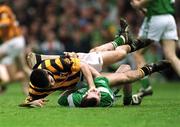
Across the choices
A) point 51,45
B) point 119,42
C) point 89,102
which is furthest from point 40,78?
point 51,45

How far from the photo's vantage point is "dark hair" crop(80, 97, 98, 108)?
931 centimetres

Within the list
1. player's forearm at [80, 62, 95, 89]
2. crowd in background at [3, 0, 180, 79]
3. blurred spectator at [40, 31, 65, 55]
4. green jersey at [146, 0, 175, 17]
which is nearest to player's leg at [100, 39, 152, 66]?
player's forearm at [80, 62, 95, 89]

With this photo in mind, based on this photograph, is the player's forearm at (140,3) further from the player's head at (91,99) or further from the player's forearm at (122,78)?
the player's head at (91,99)

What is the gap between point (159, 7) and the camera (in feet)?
39.3

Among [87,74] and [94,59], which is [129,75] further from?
[87,74]

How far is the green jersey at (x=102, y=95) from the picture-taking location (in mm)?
9516

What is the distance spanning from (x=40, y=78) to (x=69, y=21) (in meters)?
12.8

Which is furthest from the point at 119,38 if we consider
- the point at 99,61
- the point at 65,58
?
the point at 65,58

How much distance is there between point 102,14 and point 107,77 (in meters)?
11.8

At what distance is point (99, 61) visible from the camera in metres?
10.1

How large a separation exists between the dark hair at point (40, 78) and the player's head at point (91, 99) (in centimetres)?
57

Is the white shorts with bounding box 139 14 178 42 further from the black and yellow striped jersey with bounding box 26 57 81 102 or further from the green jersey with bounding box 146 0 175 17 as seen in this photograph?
the black and yellow striped jersey with bounding box 26 57 81 102

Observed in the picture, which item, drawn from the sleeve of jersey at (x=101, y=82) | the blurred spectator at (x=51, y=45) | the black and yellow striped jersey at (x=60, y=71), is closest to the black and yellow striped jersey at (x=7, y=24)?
the blurred spectator at (x=51, y=45)

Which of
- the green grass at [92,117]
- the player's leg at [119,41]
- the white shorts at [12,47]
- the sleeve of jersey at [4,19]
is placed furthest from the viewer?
the white shorts at [12,47]
